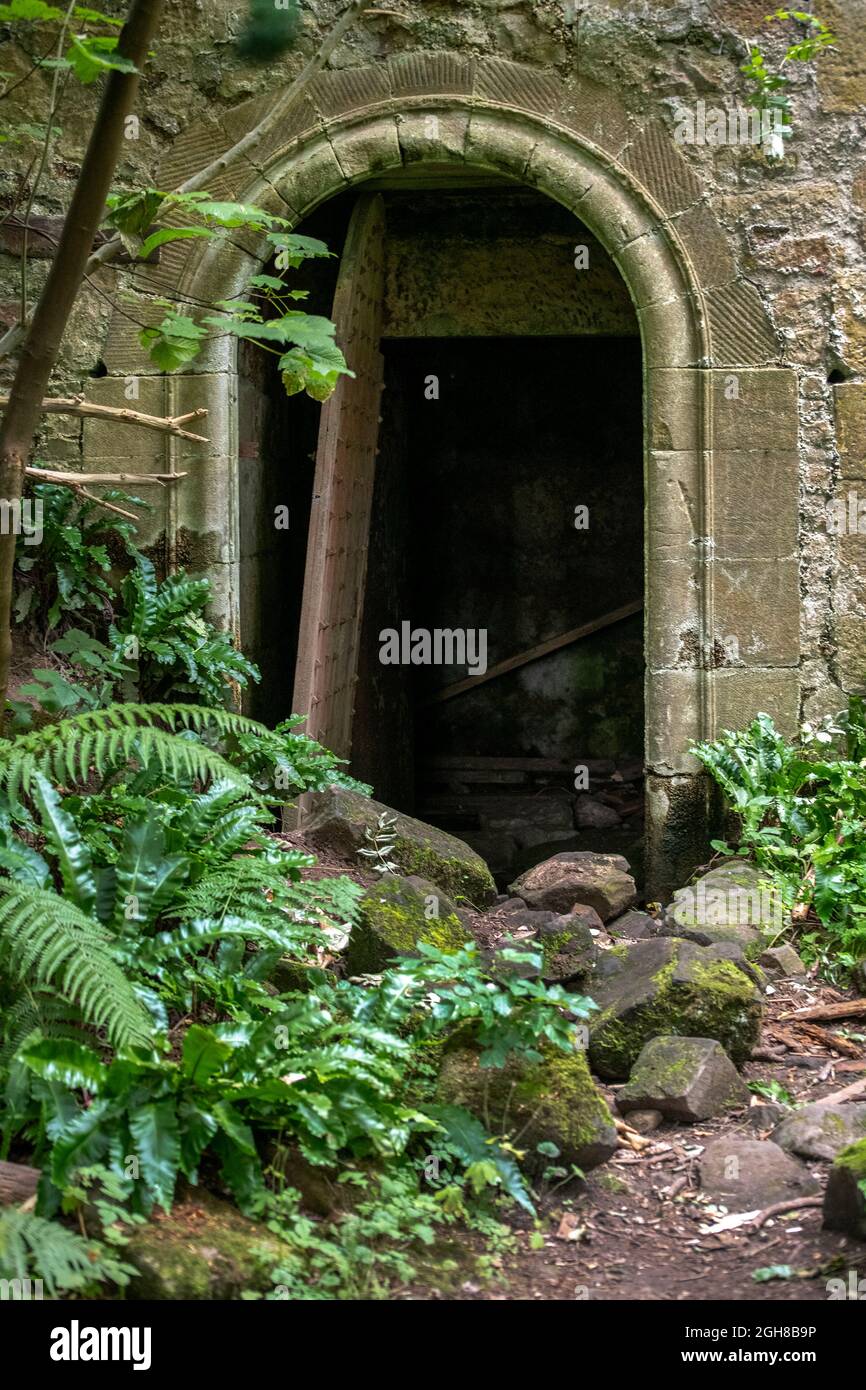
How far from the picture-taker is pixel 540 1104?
3240 millimetres

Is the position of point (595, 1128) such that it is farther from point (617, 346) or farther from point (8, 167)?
point (617, 346)

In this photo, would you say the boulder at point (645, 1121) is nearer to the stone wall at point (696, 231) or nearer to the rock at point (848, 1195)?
the rock at point (848, 1195)

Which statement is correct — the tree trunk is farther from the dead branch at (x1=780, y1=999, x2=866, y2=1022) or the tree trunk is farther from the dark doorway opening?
the dark doorway opening

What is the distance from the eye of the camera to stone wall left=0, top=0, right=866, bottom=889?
5.13 meters

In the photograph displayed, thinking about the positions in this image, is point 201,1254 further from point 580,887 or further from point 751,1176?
point 580,887

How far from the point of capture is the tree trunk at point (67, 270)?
114 inches

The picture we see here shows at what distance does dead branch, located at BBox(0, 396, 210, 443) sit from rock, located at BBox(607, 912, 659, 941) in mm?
2276

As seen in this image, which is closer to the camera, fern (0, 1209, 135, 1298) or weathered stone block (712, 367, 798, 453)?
fern (0, 1209, 135, 1298)

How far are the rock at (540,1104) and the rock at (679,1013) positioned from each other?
18.0 inches

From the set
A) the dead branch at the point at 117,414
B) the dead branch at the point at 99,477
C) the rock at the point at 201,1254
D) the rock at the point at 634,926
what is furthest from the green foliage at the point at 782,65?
the rock at the point at 201,1254

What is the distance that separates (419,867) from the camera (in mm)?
4848

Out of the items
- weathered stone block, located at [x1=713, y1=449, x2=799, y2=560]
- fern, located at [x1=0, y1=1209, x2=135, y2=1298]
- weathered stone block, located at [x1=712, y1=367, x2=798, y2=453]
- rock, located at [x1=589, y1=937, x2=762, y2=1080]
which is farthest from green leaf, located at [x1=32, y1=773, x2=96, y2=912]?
weathered stone block, located at [x1=712, y1=367, x2=798, y2=453]

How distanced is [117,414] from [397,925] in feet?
6.00

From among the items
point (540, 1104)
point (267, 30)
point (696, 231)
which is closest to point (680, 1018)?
point (540, 1104)
